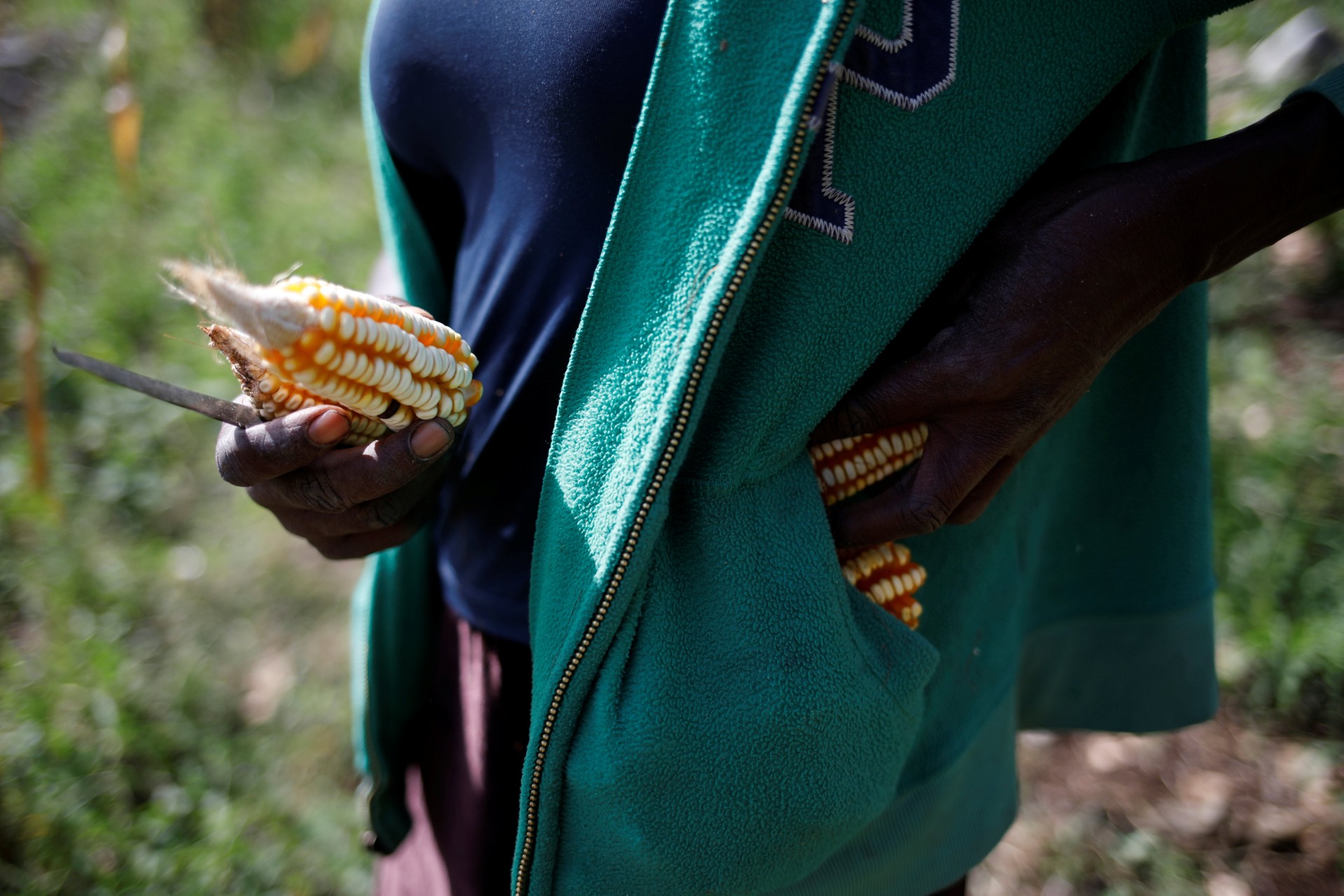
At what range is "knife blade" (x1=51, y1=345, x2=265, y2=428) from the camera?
95 cm

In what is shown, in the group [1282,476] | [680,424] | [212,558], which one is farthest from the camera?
[212,558]

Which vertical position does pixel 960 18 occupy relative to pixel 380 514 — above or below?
above

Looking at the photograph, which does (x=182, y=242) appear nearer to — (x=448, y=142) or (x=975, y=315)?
(x=448, y=142)

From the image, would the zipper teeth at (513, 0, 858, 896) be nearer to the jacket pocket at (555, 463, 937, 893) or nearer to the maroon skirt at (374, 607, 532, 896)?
the jacket pocket at (555, 463, 937, 893)

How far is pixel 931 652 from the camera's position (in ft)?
3.53

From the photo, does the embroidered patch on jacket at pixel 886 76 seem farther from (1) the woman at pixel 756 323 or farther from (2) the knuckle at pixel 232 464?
(2) the knuckle at pixel 232 464

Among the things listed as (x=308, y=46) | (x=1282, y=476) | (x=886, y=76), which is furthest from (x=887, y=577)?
(x=308, y=46)

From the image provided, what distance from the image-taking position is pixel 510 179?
3.71ft

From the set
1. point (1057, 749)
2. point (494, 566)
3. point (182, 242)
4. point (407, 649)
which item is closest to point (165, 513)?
point (182, 242)

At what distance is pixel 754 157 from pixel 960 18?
0.27 meters

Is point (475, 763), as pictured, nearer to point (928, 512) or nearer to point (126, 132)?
point (928, 512)

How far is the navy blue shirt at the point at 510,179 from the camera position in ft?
3.41

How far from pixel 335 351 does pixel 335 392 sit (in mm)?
60

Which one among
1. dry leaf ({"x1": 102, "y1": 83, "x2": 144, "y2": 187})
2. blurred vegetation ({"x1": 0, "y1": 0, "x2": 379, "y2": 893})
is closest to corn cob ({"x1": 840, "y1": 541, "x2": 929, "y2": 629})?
blurred vegetation ({"x1": 0, "y1": 0, "x2": 379, "y2": 893})
